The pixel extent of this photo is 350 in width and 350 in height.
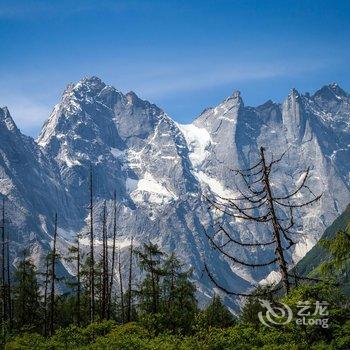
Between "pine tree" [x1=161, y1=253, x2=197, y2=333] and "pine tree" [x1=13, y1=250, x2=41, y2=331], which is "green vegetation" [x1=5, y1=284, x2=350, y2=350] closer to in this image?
"pine tree" [x1=161, y1=253, x2=197, y2=333]

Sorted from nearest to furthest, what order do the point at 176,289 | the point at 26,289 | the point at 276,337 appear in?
the point at 276,337 < the point at 176,289 < the point at 26,289

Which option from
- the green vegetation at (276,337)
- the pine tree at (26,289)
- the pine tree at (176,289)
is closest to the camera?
the green vegetation at (276,337)

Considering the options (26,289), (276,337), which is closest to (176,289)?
(26,289)

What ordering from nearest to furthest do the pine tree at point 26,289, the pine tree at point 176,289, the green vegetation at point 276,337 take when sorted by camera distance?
the green vegetation at point 276,337, the pine tree at point 176,289, the pine tree at point 26,289

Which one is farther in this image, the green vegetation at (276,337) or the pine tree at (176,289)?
the pine tree at (176,289)

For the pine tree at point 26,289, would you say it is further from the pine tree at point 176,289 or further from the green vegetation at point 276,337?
the green vegetation at point 276,337

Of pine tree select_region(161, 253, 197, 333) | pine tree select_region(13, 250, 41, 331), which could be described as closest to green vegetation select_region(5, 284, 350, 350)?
pine tree select_region(161, 253, 197, 333)

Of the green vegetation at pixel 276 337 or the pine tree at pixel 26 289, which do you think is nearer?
the green vegetation at pixel 276 337

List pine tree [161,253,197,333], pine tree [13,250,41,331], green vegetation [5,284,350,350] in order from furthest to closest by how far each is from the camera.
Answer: pine tree [13,250,41,331]
pine tree [161,253,197,333]
green vegetation [5,284,350,350]

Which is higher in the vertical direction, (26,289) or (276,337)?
(26,289)

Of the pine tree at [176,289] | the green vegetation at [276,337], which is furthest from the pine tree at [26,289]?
the green vegetation at [276,337]

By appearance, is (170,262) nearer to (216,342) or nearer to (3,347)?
(3,347)

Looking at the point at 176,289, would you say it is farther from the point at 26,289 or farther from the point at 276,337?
the point at 276,337

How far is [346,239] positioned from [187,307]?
1277 inches
